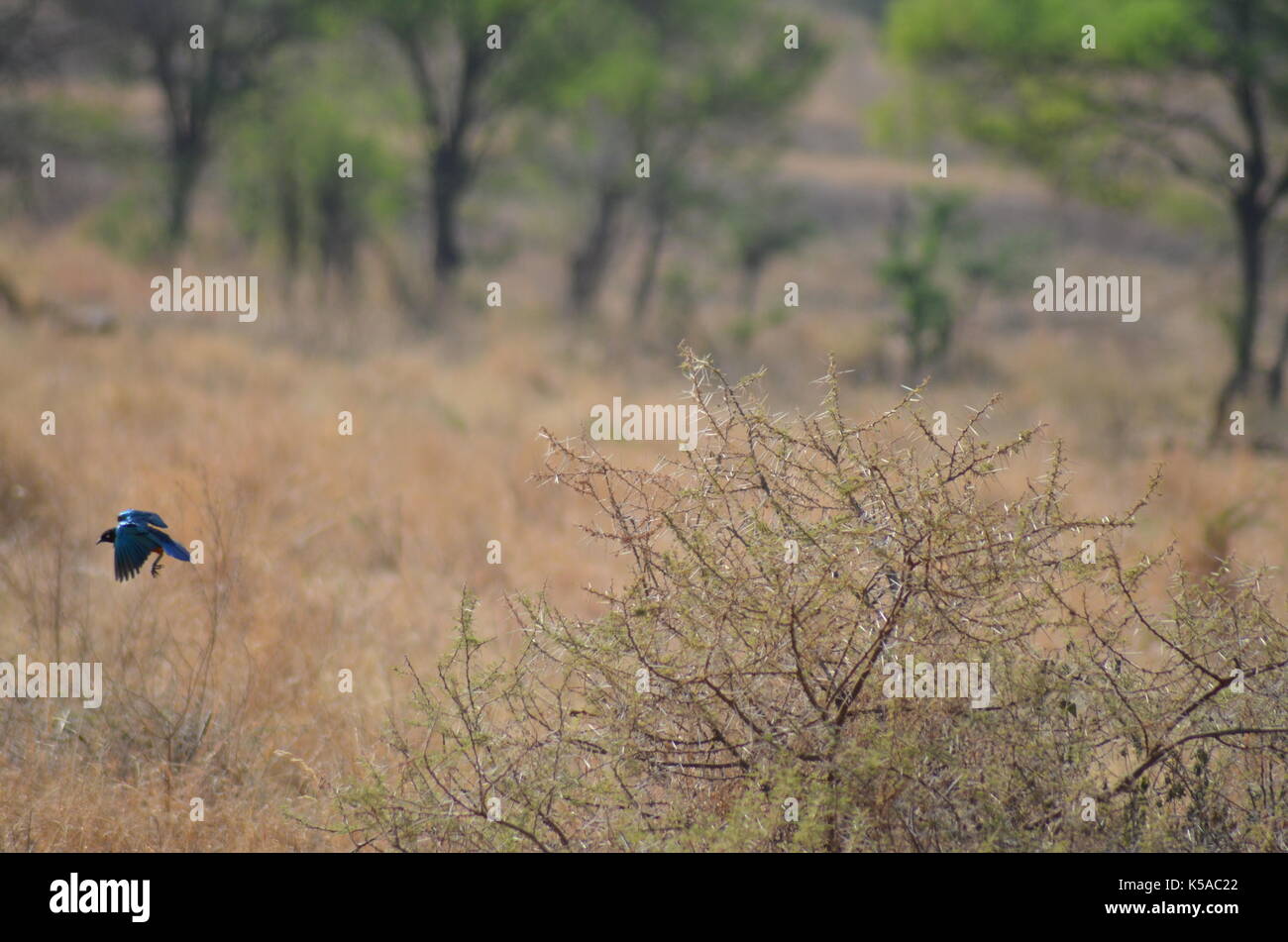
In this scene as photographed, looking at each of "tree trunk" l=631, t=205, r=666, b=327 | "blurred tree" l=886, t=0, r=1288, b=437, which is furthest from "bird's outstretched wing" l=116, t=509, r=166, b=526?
"tree trunk" l=631, t=205, r=666, b=327

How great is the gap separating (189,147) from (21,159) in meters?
4.27

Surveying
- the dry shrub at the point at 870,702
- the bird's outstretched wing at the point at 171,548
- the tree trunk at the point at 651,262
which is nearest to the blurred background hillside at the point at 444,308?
the tree trunk at the point at 651,262

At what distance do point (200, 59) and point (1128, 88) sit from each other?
42.9 ft

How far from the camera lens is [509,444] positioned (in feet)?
30.0

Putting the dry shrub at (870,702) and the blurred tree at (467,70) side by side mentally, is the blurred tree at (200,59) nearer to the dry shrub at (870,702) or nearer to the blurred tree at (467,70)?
the blurred tree at (467,70)

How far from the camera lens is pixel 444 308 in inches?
640

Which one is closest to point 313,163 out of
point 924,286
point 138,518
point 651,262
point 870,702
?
point 651,262

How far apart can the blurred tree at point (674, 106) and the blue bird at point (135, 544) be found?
15384 mm
